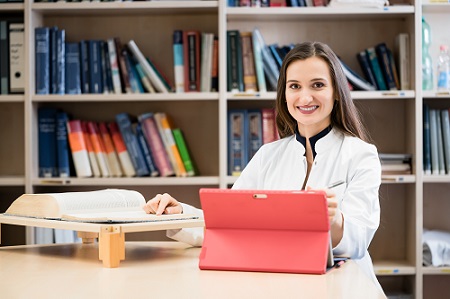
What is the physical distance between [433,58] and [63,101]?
190 centimetres

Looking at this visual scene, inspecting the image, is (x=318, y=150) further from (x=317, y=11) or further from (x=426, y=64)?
(x=426, y=64)

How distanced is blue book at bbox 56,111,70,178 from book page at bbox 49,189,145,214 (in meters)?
1.58

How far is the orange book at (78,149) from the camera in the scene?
135 inches

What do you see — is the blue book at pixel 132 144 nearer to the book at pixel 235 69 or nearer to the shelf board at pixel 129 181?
the shelf board at pixel 129 181

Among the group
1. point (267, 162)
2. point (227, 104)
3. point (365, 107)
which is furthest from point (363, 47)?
point (267, 162)

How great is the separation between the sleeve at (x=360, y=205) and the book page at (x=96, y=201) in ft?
1.89

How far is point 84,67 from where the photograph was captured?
11.3ft

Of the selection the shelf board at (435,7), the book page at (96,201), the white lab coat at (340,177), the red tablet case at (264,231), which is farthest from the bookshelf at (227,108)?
the red tablet case at (264,231)

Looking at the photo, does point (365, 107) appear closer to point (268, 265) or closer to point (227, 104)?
point (227, 104)

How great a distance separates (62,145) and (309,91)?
1.88 meters

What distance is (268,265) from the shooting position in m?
1.42

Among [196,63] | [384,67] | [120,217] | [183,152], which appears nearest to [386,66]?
[384,67]

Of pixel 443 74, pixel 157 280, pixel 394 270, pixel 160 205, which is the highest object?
pixel 443 74

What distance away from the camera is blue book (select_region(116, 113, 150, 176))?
135 inches
